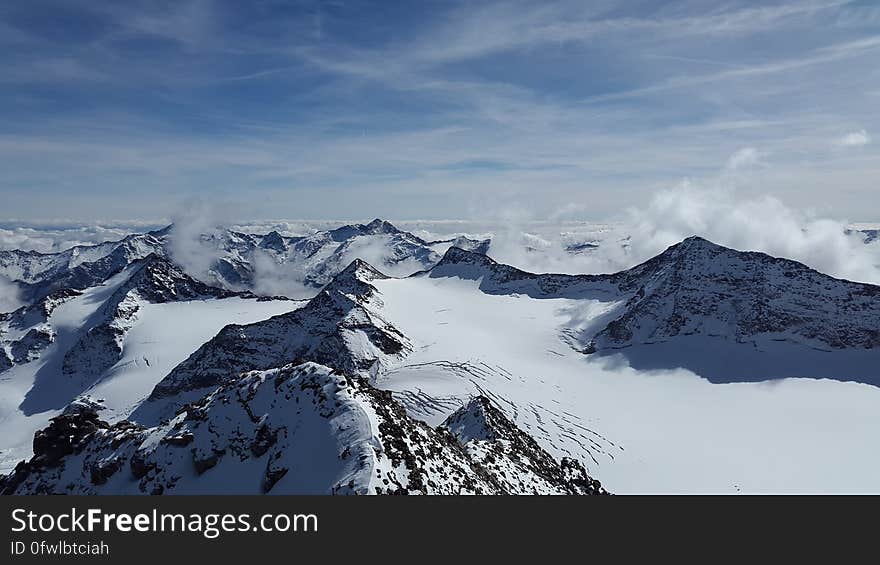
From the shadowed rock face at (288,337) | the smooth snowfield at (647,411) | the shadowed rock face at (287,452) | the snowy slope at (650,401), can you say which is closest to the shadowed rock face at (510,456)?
the shadowed rock face at (287,452)

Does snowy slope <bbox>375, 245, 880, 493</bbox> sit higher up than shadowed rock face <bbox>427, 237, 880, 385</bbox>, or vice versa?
shadowed rock face <bbox>427, 237, 880, 385</bbox>

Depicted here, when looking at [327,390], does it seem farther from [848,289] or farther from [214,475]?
[848,289]

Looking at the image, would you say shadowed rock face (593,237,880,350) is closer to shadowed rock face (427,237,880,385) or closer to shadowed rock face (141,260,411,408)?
shadowed rock face (427,237,880,385)

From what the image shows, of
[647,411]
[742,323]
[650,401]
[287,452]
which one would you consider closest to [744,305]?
[742,323]

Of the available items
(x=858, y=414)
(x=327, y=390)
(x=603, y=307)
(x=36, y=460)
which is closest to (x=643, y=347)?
(x=603, y=307)

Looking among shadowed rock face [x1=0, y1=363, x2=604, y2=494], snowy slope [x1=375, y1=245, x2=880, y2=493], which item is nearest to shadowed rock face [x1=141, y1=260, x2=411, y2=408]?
snowy slope [x1=375, y1=245, x2=880, y2=493]

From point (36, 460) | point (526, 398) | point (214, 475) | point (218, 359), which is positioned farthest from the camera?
point (218, 359)
